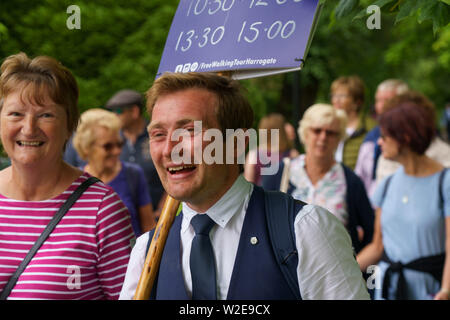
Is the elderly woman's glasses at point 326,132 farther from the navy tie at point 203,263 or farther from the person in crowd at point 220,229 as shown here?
the navy tie at point 203,263

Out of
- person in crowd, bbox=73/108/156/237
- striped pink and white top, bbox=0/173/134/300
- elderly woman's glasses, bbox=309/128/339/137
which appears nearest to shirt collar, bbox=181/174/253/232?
striped pink and white top, bbox=0/173/134/300

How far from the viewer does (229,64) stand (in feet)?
9.80

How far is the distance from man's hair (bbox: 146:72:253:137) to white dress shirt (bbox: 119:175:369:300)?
247mm

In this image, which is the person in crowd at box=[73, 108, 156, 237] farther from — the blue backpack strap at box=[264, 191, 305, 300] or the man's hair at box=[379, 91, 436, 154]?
the blue backpack strap at box=[264, 191, 305, 300]

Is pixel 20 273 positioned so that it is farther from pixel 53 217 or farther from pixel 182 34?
pixel 182 34

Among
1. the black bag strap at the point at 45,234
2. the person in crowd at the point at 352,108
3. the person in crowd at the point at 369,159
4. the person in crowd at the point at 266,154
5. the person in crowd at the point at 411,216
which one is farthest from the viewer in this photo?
the person in crowd at the point at 266,154

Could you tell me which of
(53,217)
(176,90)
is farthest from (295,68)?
(53,217)

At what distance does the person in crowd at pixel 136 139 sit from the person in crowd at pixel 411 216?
2.81 meters

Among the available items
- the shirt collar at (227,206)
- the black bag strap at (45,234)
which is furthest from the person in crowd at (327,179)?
the shirt collar at (227,206)

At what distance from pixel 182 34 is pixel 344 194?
2608 mm

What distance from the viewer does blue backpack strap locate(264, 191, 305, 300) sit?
7.52 ft

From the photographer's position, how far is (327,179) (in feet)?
18.2

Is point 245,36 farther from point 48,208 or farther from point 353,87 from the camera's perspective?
point 353,87

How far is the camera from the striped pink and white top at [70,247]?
122 inches
